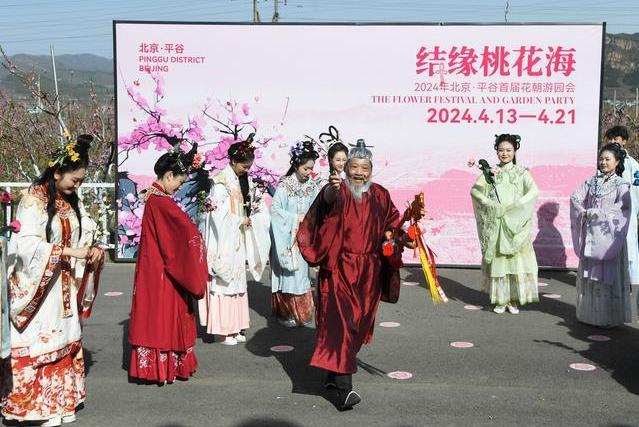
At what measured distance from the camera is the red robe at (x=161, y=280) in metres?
5.38

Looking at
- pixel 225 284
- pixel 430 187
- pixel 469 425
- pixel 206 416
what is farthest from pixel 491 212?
pixel 206 416

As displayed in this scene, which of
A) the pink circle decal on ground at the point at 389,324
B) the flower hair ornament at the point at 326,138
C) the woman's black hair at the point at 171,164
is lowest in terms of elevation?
the pink circle decal on ground at the point at 389,324

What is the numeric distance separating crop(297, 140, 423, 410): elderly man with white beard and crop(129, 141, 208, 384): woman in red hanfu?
815 millimetres

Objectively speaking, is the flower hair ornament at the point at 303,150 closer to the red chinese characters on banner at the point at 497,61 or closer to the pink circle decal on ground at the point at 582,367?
the pink circle decal on ground at the point at 582,367

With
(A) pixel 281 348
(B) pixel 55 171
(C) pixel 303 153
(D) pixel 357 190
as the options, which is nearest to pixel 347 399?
(D) pixel 357 190

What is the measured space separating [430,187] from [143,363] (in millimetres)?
5225

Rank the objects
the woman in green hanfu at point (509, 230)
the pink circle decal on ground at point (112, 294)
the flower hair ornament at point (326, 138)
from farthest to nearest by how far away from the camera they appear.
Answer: the flower hair ornament at point (326, 138) → the pink circle decal on ground at point (112, 294) → the woman in green hanfu at point (509, 230)

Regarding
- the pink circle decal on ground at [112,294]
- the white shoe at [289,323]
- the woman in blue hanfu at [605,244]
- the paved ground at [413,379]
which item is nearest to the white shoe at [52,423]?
the paved ground at [413,379]

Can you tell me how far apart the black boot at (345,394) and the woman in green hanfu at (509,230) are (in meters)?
3.11

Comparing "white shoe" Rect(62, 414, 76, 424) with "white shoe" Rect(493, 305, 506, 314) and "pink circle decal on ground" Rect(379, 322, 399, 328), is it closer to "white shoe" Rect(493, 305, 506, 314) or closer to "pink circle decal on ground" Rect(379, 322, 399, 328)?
"pink circle decal on ground" Rect(379, 322, 399, 328)

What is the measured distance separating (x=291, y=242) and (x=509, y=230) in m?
2.08

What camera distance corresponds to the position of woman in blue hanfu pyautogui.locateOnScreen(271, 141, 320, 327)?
7.24m

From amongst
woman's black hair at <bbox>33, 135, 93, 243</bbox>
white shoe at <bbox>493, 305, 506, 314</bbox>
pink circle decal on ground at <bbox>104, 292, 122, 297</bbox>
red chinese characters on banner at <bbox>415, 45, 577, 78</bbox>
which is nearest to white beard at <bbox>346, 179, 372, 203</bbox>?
woman's black hair at <bbox>33, 135, 93, 243</bbox>

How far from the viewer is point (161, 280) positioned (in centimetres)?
539
